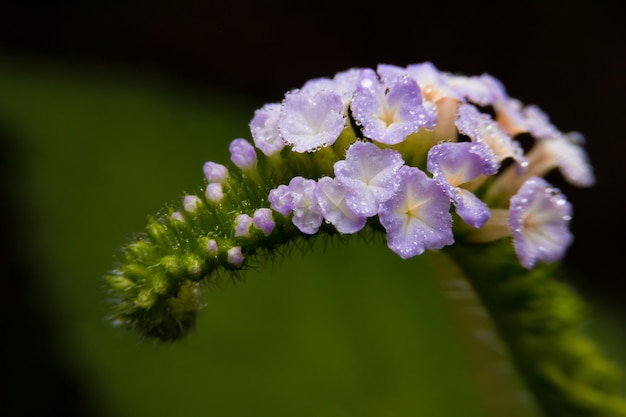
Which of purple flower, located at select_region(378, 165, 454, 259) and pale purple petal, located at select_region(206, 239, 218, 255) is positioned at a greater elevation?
pale purple petal, located at select_region(206, 239, 218, 255)

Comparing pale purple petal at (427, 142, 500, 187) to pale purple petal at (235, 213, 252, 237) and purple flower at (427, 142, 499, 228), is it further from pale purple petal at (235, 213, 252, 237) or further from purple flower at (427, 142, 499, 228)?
pale purple petal at (235, 213, 252, 237)

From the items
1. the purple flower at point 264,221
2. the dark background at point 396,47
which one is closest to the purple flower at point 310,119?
the purple flower at point 264,221

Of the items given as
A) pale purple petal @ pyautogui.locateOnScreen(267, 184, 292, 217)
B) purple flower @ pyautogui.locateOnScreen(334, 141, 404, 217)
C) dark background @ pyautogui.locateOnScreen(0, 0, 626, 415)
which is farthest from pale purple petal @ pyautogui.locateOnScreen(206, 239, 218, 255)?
dark background @ pyautogui.locateOnScreen(0, 0, 626, 415)

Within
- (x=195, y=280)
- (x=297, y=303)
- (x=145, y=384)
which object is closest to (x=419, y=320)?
(x=297, y=303)

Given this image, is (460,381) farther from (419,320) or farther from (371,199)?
(371,199)

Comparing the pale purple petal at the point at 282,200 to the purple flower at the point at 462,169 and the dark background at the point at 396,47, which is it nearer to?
the purple flower at the point at 462,169

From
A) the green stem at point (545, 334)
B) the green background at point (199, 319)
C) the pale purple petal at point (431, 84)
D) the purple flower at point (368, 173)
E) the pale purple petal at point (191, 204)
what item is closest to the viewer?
the purple flower at point (368, 173)
